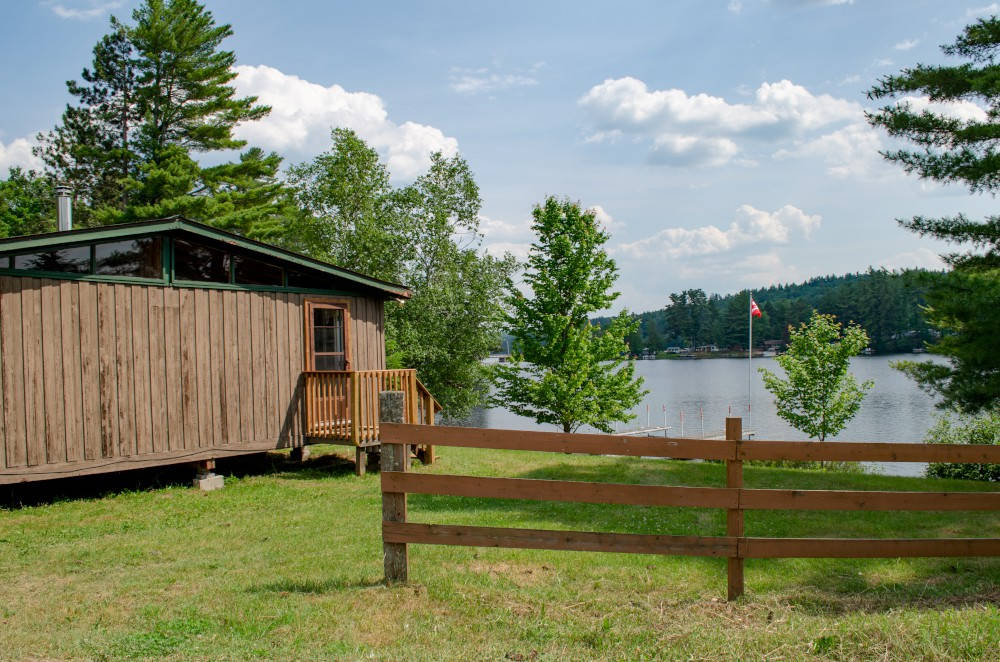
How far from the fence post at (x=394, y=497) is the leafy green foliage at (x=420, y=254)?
19950 mm

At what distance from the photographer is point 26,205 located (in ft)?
113

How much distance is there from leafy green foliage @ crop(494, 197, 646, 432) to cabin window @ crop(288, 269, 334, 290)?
28.2ft

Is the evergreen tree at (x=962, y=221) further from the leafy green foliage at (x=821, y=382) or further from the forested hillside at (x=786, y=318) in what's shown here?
the forested hillside at (x=786, y=318)

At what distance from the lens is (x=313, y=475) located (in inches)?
462

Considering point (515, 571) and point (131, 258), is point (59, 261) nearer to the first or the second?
point (131, 258)

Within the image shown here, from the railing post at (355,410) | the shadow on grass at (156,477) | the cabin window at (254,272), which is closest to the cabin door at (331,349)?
the railing post at (355,410)

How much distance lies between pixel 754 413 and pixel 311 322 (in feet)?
113

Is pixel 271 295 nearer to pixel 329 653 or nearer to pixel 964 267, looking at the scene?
pixel 329 653

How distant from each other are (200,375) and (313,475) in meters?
2.46

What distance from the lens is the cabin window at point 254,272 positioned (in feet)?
37.5

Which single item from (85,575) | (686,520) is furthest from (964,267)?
(85,575)

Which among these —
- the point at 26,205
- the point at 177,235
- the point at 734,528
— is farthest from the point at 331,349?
the point at 26,205

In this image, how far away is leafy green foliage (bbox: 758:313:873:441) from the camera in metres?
23.2

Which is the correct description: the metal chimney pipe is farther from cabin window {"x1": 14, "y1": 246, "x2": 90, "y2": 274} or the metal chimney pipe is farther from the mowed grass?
the mowed grass
